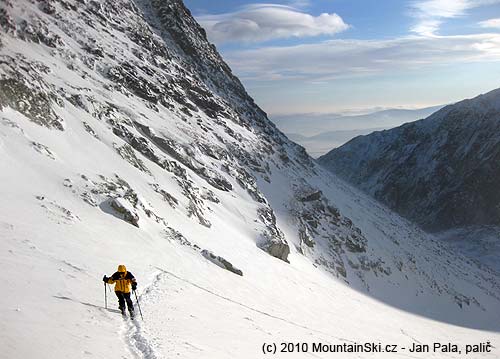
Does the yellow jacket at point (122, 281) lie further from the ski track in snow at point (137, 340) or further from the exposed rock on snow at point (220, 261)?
the exposed rock on snow at point (220, 261)

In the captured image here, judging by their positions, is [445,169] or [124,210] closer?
[124,210]

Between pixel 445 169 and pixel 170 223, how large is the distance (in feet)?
479

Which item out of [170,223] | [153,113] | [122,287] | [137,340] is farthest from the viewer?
[153,113]

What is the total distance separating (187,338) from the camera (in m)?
13.1

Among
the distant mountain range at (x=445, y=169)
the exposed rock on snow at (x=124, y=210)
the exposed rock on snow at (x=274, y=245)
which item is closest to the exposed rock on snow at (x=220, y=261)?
the exposed rock on snow at (x=124, y=210)

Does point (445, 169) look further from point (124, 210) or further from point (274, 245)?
point (124, 210)

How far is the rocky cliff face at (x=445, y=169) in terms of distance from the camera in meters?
140

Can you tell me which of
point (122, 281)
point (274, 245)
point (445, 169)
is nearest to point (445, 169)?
point (445, 169)

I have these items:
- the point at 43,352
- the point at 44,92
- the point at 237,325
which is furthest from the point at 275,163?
the point at 43,352

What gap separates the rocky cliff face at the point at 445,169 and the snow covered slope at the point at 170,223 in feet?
206

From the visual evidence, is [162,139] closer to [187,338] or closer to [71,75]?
[71,75]

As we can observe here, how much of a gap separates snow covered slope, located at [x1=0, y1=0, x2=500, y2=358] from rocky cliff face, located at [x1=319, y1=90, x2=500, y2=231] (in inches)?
2475

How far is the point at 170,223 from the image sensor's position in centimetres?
3011

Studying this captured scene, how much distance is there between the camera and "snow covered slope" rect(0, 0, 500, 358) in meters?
13.8
